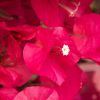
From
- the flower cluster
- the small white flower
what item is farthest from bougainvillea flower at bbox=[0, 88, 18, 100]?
the small white flower

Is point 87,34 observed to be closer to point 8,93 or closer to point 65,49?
point 65,49

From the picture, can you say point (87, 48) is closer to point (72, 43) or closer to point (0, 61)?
point (72, 43)

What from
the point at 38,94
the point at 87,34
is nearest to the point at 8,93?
the point at 38,94

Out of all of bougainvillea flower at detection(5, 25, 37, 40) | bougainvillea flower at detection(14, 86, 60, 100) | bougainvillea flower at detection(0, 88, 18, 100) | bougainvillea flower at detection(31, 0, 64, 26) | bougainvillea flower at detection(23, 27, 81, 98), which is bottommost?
bougainvillea flower at detection(0, 88, 18, 100)

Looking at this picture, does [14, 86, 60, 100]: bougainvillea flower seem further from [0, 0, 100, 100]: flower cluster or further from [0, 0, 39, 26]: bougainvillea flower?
[0, 0, 39, 26]: bougainvillea flower

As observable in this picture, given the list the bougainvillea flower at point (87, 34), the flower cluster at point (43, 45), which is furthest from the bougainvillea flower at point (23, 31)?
the bougainvillea flower at point (87, 34)

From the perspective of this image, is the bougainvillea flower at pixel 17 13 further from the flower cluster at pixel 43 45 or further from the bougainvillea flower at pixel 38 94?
the bougainvillea flower at pixel 38 94

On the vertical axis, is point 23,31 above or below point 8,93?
above
